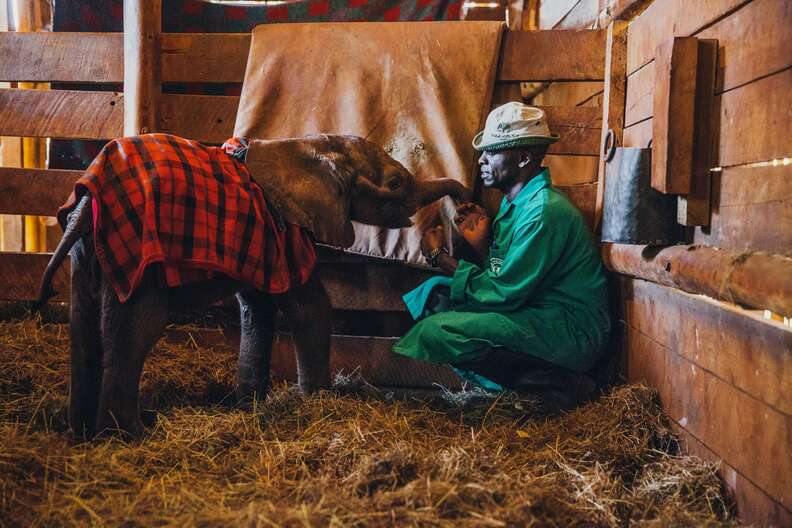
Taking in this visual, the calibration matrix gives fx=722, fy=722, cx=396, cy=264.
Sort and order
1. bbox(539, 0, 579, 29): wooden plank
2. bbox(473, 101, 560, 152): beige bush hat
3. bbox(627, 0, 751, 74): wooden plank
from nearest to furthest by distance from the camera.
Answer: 1. bbox(627, 0, 751, 74): wooden plank
2. bbox(473, 101, 560, 152): beige bush hat
3. bbox(539, 0, 579, 29): wooden plank

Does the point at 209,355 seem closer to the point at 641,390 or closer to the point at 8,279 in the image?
the point at 8,279

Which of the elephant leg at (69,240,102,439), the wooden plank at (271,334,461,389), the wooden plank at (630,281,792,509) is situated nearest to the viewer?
the wooden plank at (630,281,792,509)

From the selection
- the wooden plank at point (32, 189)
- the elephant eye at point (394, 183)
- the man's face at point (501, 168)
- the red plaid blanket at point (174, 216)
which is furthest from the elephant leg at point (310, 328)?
the wooden plank at point (32, 189)

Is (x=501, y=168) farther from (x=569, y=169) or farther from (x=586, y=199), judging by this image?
(x=569, y=169)

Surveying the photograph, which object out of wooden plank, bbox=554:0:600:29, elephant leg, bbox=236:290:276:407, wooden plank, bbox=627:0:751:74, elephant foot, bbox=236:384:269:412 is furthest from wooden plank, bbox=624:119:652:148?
elephant foot, bbox=236:384:269:412

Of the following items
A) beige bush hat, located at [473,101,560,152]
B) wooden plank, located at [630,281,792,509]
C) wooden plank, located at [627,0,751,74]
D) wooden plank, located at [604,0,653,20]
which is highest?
wooden plank, located at [604,0,653,20]

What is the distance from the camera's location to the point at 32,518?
2.05 metres

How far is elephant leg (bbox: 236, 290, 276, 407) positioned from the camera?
3426 millimetres

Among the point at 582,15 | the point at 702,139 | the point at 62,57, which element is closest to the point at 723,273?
the point at 702,139

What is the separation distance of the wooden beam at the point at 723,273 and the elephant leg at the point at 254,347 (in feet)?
5.56

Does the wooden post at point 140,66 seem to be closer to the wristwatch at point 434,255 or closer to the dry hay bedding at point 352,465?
the dry hay bedding at point 352,465

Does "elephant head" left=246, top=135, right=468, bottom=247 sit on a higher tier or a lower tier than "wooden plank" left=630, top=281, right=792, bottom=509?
higher

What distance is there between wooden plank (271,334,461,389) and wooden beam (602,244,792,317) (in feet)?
4.72

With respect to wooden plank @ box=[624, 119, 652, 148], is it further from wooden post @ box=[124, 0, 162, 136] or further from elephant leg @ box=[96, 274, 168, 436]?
wooden post @ box=[124, 0, 162, 136]
